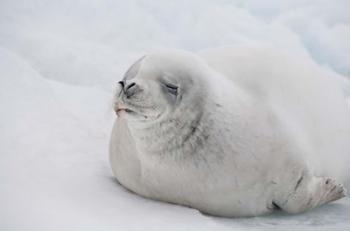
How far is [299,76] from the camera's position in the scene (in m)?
2.54

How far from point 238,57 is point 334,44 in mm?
3413

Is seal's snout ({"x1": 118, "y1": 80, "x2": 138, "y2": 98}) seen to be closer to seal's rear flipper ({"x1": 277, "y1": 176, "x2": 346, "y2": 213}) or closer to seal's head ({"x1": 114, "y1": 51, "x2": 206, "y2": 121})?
seal's head ({"x1": 114, "y1": 51, "x2": 206, "y2": 121})

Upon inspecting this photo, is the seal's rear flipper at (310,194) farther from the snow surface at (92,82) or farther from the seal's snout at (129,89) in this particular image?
the seal's snout at (129,89)

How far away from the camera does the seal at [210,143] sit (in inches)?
79.0

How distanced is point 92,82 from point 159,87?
6.42 ft

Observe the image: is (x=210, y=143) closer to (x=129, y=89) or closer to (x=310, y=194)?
(x=129, y=89)

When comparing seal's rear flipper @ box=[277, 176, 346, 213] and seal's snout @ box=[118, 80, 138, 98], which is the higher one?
seal's snout @ box=[118, 80, 138, 98]

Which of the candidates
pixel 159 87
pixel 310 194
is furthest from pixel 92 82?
pixel 310 194

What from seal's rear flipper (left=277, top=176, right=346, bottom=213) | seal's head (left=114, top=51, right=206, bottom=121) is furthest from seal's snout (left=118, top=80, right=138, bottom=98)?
seal's rear flipper (left=277, top=176, right=346, bottom=213)

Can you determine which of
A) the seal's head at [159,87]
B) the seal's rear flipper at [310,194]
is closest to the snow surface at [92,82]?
the seal's rear flipper at [310,194]

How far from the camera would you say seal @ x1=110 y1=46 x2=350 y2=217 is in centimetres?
201

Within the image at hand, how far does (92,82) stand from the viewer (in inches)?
152

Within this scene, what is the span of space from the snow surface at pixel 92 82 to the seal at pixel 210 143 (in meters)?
0.08

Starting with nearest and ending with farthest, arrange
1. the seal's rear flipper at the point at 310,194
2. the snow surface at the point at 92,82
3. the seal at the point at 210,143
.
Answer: the snow surface at the point at 92,82, the seal at the point at 210,143, the seal's rear flipper at the point at 310,194
